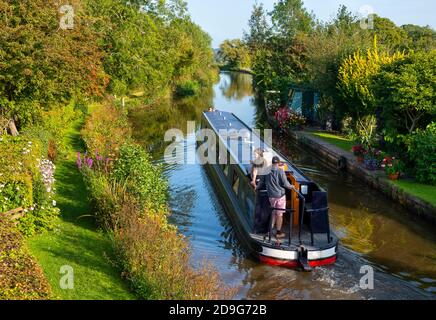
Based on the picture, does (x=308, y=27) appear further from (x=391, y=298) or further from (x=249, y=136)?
(x=391, y=298)

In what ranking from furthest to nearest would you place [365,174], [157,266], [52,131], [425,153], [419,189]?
[52,131]
[365,174]
[425,153]
[419,189]
[157,266]

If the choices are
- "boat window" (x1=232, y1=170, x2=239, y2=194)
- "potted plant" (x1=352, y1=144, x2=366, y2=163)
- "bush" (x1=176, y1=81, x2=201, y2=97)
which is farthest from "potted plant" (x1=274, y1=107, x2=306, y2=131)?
"bush" (x1=176, y1=81, x2=201, y2=97)

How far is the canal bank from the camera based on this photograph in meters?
13.7

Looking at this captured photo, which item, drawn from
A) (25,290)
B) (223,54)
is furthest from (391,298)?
(223,54)

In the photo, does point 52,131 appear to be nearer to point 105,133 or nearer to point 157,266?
point 105,133

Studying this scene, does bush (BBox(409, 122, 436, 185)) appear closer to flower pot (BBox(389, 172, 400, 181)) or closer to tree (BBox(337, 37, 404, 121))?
flower pot (BBox(389, 172, 400, 181))

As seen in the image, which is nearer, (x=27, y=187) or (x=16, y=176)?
(x=16, y=176)

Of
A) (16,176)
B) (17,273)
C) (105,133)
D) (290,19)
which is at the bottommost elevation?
(17,273)

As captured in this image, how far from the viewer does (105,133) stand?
20062 mm

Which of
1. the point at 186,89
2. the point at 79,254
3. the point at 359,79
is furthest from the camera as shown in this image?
the point at 186,89

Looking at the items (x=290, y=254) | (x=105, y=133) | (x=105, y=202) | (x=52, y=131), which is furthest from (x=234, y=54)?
(x=290, y=254)

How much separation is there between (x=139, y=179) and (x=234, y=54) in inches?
3991

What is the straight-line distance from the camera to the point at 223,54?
119 m

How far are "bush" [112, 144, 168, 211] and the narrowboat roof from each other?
2.42 m
